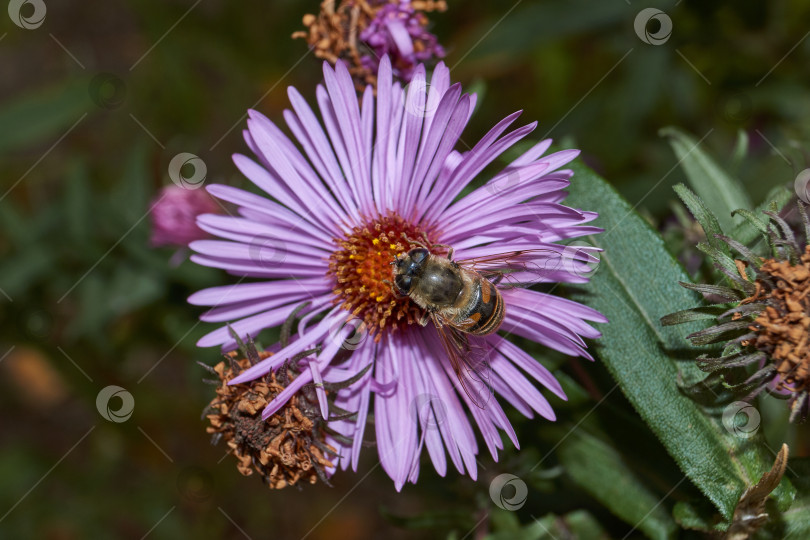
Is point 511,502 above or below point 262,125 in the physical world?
below

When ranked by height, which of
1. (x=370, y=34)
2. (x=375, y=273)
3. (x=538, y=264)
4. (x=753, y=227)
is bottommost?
(x=375, y=273)

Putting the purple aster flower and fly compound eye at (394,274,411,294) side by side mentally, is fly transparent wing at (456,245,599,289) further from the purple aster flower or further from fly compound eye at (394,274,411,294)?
fly compound eye at (394,274,411,294)

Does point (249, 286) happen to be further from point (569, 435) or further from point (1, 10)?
point (1, 10)

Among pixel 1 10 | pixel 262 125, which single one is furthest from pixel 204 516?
pixel 1 10

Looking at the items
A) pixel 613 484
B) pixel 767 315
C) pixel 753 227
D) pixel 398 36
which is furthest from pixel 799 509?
pixel 398 36

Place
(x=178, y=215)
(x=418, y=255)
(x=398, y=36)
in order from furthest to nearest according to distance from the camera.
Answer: (x=178, y=215) < (x=398, y=36) < (x=418, y=255)

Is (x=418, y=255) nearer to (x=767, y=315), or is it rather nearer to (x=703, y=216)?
(x=703, y=216)
